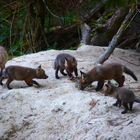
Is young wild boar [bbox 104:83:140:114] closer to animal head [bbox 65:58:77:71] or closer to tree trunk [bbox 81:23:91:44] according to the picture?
animal head [bbox 65:58:77:71]

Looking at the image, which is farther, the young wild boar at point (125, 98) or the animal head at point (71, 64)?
the animal head at point (71, 64)

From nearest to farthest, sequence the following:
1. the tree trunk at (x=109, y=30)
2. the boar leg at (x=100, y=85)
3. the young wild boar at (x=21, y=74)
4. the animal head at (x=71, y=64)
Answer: the boar leg at (x=100, y=85) → the young wild boar at (x=21, y=74) → the animal head at (x=71, y=64) → the tree trunk at (x=109, y=30)

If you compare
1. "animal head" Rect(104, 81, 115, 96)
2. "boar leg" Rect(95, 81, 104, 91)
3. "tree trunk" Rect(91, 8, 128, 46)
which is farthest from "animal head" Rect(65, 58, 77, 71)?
"tree trunk" Rect(91, 8, 128, 46)

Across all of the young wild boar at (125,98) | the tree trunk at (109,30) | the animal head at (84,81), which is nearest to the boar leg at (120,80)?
the animal head at (84,81)

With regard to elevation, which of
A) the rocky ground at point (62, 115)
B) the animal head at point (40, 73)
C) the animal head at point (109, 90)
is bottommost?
the rocky ground at point (62, 115)

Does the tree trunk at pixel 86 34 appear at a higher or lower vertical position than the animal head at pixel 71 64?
lower

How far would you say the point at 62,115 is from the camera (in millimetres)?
6648

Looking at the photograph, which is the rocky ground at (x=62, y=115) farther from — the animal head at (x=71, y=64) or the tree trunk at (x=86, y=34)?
the tree trunk at (x=86, y=34)

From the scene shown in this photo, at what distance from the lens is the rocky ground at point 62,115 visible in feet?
19.6

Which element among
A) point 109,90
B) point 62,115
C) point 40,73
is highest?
point 109,90

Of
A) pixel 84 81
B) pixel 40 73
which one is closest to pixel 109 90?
pixel 84 81

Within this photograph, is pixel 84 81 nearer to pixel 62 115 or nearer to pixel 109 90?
pixel 109 90

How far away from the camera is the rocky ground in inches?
236

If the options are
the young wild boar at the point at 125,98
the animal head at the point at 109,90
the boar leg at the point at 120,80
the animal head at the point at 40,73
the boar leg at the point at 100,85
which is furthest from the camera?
the animal head at the point at 40,73
